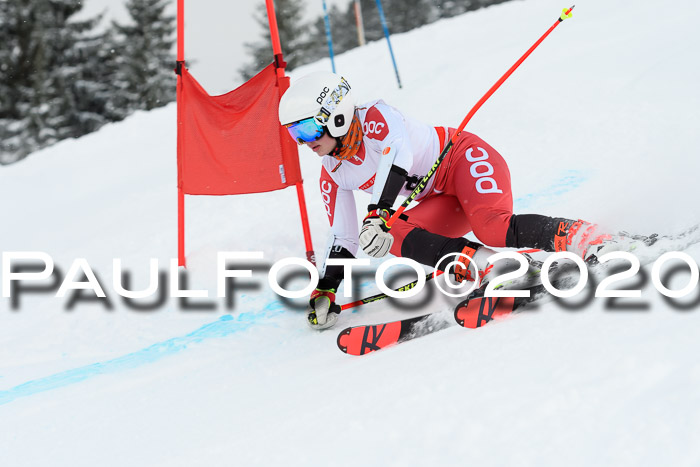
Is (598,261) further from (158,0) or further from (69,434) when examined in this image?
(158,0)

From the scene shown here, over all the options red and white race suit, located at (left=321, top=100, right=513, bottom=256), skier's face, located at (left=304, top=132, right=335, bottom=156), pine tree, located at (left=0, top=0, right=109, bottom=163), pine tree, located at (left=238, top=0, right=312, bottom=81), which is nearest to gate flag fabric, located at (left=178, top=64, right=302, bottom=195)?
red and white race suit, located at (left=321, top=100, right=513, bottom=256)

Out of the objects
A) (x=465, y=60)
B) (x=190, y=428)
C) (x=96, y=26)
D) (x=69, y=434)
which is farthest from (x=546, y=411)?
(x=96, y=26)

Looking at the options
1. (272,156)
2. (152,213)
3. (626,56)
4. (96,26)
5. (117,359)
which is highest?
(96,26)

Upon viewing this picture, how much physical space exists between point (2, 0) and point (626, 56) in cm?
1983

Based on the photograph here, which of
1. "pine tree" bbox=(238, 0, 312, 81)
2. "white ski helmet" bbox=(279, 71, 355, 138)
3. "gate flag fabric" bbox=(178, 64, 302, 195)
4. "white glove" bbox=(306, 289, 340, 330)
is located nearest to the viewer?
"white ski helmet" bbox=(279, 71, 355, 138)

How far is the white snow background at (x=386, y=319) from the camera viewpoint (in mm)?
1393

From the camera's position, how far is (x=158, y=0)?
22.5 meters

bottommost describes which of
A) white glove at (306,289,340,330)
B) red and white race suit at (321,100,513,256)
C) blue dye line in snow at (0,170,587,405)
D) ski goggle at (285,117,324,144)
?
blue dye line in snow at (0,170,587,405)

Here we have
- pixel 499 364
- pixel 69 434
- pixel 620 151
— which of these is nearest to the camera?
pixel 499 364

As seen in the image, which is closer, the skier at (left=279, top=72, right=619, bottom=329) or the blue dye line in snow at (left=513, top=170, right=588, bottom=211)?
the skier at (left=279, top=72, right=619, bottom=329)

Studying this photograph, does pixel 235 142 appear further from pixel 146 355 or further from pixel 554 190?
pixel 554 190

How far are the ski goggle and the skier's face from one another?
21 mm

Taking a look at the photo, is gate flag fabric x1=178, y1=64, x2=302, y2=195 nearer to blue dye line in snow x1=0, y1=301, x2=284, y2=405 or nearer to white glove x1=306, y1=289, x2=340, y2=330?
blue dye line in snow x1=0, y1=301, x2=284, y2=405

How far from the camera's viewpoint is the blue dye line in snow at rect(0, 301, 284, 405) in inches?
115
